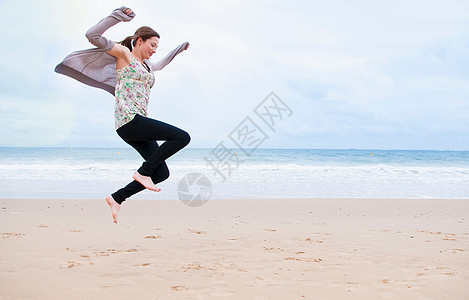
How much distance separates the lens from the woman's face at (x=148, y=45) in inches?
128

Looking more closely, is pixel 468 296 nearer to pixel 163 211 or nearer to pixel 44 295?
pixel 44 295

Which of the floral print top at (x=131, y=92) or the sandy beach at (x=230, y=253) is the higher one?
the floral print top at (x=131, y=92)

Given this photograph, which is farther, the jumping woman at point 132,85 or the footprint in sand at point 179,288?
the footprint in sand at point 179,288

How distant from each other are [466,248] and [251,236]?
3.04 meters

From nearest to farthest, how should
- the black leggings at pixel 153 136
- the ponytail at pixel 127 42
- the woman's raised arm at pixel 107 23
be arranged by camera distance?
1. the woman's raised arm at pixel 107 23
2. the black leggings at pixel 153 136
3. the ponytail at pixel 127 42

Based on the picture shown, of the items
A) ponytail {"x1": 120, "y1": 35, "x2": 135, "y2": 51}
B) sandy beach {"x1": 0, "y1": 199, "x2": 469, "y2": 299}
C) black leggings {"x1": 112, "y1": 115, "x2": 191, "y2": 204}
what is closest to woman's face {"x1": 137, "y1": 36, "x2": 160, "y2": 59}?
ponytail {"x1": 120, "y1": 35, "x2": 135, "y2": 51}

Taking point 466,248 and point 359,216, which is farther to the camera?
point 359,216

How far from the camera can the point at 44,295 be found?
11.7 ft

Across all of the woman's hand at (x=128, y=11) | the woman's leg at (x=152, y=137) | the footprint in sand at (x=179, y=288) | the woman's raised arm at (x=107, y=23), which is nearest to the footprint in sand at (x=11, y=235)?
the footprint in sand at (x=179, y=288)

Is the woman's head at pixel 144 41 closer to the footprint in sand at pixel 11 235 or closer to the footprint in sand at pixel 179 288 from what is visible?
the footprint in sand at pixel 179 288

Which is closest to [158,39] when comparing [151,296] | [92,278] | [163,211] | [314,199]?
[151,296]

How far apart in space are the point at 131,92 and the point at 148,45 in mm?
386

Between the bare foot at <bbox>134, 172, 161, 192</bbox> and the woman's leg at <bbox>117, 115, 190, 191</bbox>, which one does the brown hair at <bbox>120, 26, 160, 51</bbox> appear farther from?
the bare foot at <bbox>134, 172, 161, 192</bbox>

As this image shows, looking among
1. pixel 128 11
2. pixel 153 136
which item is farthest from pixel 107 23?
pixel 153 136
